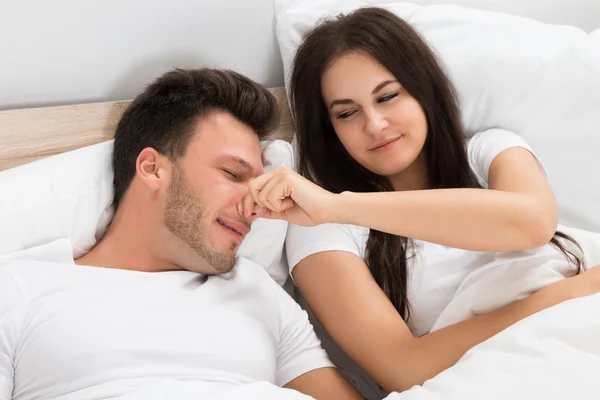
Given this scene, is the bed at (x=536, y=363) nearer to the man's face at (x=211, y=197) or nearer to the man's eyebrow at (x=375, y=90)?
the man's face at (x=211, y=197)

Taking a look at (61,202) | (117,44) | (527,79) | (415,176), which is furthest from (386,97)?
(61,202)

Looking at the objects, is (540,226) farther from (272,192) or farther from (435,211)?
(272,192)

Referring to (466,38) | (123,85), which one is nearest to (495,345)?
(466,38)

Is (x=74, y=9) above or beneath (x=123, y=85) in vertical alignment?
above

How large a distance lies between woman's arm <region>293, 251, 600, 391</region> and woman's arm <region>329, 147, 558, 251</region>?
0.38 feet

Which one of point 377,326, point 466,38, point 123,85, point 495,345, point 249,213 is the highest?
point 466,38

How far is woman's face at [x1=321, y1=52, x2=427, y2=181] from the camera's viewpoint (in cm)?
130

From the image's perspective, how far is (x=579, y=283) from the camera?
3.62 feet

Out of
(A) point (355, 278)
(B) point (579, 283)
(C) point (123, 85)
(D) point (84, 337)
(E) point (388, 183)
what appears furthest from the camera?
(E) point (388, 183)

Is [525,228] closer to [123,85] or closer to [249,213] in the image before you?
[249,213]

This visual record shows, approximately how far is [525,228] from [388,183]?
44cm

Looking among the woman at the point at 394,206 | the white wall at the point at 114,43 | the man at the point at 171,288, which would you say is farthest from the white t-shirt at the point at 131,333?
the white wall at the point at 114,43

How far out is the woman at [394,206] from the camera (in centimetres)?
111

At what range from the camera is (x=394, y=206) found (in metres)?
1.10
